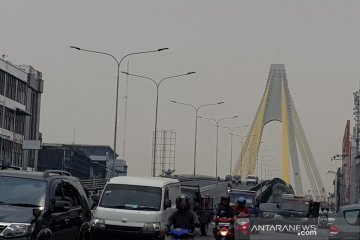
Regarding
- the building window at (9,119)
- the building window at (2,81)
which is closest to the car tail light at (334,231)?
the building window at (2,81)

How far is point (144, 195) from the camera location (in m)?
22.7

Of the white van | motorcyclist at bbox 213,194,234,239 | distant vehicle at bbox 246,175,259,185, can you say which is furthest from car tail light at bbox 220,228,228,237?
distant vehicle at bbox 246,175,259,185

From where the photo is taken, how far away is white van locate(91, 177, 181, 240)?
21.6 m

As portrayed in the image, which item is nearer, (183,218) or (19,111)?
(183,218)

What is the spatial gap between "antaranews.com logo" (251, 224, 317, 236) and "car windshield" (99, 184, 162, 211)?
5451 mm

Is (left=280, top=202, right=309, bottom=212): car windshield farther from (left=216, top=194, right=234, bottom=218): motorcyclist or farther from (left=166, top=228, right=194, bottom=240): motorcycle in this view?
(left=166, top=228, right=194, bottom=240): motorcycle

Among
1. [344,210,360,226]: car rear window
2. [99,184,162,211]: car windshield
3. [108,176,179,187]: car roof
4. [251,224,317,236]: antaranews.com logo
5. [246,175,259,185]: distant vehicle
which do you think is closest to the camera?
[344,210,360,226]: car rear window

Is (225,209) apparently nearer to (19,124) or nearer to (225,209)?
(225,209)

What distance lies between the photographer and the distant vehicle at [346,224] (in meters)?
14.9

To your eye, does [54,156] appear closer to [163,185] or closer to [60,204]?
[163,185]

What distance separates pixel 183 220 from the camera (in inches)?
561

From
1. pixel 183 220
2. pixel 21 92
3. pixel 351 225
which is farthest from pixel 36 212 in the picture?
pixel 21 92

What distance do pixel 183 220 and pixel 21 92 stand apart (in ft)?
248

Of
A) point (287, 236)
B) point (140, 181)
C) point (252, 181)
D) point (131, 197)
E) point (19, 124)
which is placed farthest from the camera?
point (252, 181)
